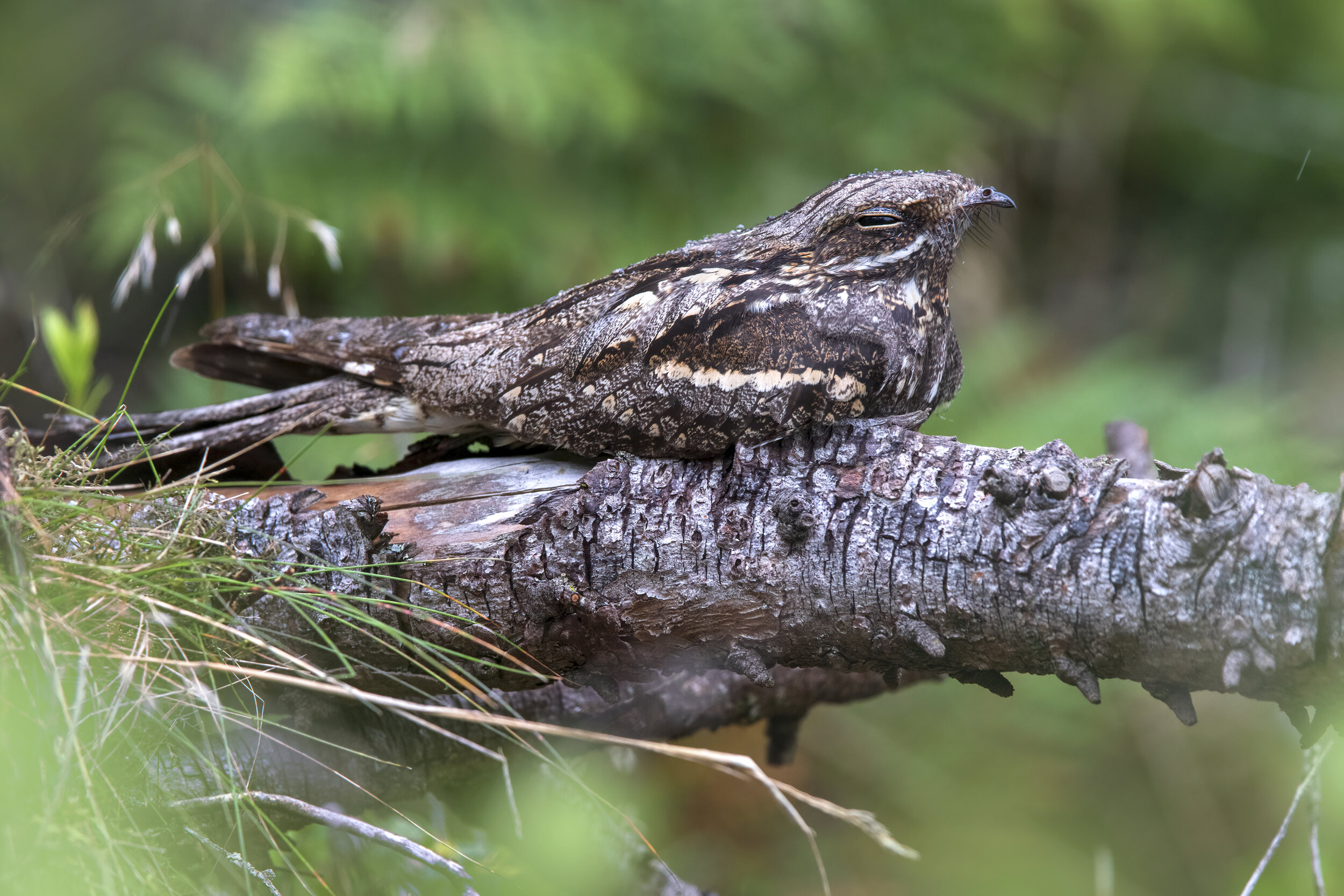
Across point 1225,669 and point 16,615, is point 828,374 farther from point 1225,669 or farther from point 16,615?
point 16,615

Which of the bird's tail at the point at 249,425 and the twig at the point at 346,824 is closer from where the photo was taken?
the twig at the point at 346,824

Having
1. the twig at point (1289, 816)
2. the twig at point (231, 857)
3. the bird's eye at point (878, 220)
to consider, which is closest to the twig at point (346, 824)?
the twig at point (231, 857)

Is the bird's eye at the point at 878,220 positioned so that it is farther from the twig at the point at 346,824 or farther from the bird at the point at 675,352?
the twig at the point at 346,824

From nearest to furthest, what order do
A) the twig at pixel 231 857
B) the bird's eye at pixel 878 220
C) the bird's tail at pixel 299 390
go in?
the twig at pixel 231 857 → the bird's eye at pixel 878 220 → the bird's tail at pixel 299 390

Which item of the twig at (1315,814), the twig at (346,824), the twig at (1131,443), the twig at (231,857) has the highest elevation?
the twig at (1131,443)

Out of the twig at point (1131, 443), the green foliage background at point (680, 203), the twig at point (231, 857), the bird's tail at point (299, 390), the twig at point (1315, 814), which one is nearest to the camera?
the twig at point (231, 857)

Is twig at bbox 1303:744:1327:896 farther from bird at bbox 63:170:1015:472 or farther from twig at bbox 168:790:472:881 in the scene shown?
Result: twig at bbox 168:790:472:881

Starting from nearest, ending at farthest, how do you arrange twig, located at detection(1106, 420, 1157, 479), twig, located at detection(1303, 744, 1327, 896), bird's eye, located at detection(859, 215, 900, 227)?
twig, located at detection(1303, 744, 1327, 896) → bird's eye, located at detection(859, 215, 900, 227) → twig, located at detection(1106, 420, 1157, 479)

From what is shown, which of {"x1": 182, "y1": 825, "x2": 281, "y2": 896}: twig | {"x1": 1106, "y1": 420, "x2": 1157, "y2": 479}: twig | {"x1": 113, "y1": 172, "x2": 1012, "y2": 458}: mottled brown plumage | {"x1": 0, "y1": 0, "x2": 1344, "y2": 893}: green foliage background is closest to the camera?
{"x1": 182, "y1": 825, "x2": 281, "y2": 896}: twig

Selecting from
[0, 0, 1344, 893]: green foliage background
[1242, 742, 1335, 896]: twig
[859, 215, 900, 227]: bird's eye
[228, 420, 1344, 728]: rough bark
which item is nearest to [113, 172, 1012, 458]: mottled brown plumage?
[859, 215, 900, 227]: bird's eye
